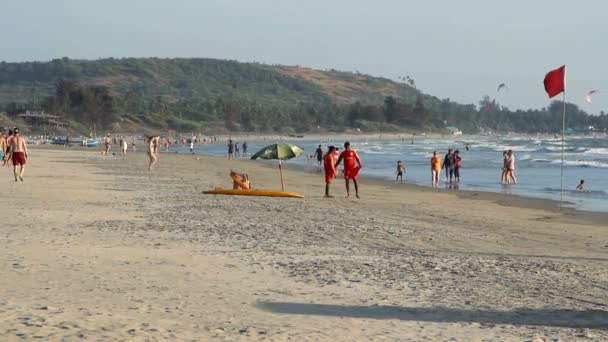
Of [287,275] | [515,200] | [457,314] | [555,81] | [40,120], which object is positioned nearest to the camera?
[457,314]

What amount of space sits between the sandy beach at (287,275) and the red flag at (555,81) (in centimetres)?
417

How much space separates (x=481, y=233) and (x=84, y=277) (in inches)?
257

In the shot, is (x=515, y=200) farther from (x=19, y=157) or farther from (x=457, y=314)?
(x=457, y=314)

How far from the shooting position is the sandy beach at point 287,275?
5.30 m

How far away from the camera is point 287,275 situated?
718 centimetres

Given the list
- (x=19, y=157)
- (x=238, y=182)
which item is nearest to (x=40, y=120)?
(x=19, y=157)

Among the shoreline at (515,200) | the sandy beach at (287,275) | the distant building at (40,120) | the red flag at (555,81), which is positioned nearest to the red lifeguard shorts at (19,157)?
the sandy beach at (287,275)

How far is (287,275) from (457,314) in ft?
6.14

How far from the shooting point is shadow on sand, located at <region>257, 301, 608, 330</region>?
562 centimetres

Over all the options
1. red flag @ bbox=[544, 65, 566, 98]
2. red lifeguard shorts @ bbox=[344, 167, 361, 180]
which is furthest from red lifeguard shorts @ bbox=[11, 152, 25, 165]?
red flag @ bbox=[544, 65, 566, 98]

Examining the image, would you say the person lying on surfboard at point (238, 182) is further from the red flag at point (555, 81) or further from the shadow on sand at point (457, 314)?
the shadow on sand at point (457, 314)

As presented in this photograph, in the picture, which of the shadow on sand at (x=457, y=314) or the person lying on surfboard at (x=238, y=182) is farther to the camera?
the person lying on surfboard at (x=238, y=182)

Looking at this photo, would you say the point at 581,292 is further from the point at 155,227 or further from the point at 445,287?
the point at 155,227

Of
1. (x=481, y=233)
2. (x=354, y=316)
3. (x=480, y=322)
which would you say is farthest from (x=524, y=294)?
(x=481, y=233)
